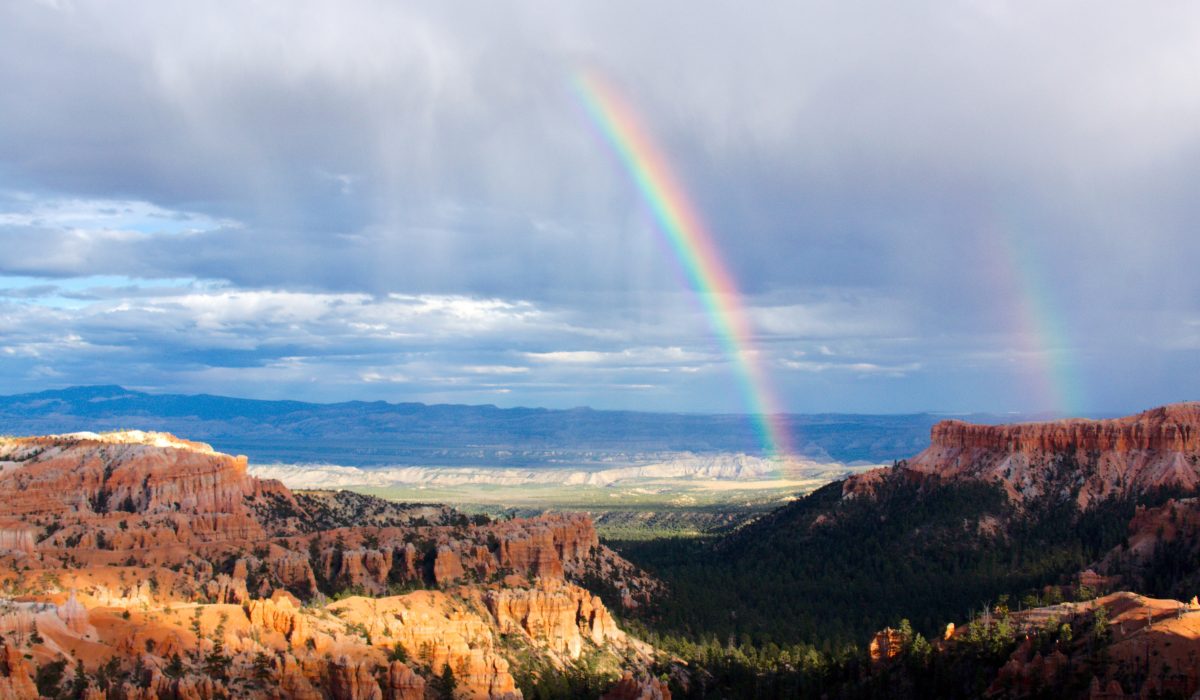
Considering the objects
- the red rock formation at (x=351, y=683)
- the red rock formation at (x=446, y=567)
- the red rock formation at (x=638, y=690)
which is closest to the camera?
the red rock formation at (x=351, y=683)

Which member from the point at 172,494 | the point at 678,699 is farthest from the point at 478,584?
the point at 172,494

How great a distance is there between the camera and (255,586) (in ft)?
397

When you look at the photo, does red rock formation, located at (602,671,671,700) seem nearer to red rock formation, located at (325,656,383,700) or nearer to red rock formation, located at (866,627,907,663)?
red rock formation, located at (866,627,907,663)

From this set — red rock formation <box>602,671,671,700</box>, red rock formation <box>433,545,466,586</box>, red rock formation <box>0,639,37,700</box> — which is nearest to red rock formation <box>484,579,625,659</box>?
red rock formation <box>433,545,466,586</box>

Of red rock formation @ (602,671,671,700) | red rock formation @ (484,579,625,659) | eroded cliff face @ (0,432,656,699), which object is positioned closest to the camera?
eroded cliff face @ (0,432,656,699)

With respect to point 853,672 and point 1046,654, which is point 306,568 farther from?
point 1046,654

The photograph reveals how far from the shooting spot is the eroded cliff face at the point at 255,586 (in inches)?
3120

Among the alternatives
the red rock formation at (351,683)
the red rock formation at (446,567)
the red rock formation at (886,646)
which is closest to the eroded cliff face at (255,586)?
the red rock formation at (351,683)

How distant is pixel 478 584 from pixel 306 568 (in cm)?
1872

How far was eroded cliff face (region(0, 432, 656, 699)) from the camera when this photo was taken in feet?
260

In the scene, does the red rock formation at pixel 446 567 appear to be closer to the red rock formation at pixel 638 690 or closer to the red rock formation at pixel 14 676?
the red rock formation at pixel 638 690

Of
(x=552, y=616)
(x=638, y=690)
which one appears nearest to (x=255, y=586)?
(x=552, y=616)

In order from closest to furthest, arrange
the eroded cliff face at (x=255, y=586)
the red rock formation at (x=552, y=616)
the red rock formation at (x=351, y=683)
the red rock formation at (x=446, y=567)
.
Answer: the eroded cliff face at (x=255, y=586) → the red rock formation at (x=351, y=683) → the red rock formation at (x=552, y=616) → the red rock formation at (x=446, y=567)

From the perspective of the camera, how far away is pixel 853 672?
344 ft
